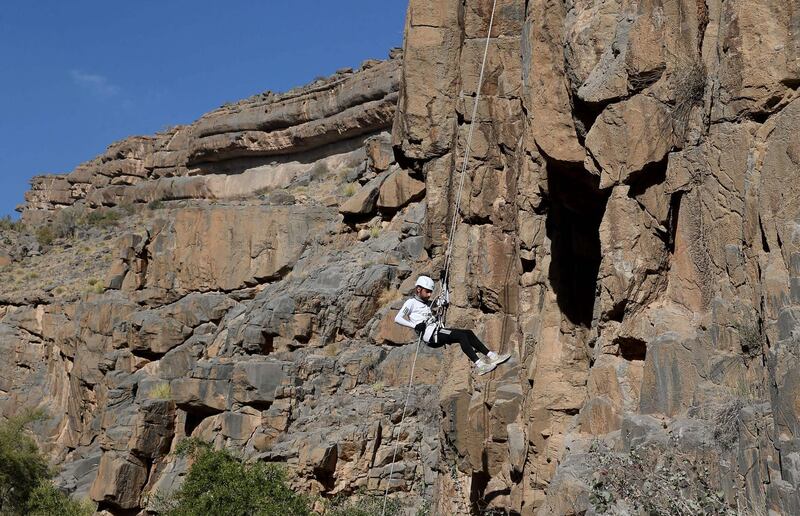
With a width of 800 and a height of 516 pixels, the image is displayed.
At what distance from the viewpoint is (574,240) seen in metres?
18.0

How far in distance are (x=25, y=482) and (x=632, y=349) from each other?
26455mm

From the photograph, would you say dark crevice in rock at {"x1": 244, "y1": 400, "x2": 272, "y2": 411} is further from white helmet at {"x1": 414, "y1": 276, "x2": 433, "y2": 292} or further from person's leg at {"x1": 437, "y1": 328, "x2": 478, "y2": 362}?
white helmet at {"x1": 414, "y1": 276, "x2": 433, "y2": 292}

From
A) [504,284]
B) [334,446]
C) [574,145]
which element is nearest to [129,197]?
[334,446]

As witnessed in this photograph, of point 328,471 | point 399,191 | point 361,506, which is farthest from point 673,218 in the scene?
point 399,191

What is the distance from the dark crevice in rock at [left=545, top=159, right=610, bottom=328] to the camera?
17.3 meters

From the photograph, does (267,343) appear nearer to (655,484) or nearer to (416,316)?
(416,316)

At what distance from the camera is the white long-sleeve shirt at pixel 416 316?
15680mm

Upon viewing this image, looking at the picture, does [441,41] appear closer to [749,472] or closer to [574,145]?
[574,145]

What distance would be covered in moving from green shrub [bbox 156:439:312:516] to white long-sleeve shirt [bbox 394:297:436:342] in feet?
22.8

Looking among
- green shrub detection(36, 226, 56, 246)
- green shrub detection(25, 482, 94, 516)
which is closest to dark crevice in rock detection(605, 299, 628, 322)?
green shrub detection(25, 482, 94, 516)

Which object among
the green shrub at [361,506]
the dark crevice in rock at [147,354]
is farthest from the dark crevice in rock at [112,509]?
the green shrub at [361,506]

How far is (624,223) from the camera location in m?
13.4

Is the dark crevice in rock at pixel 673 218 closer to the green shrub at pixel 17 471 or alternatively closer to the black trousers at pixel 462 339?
the black trousers at pixel 462 339

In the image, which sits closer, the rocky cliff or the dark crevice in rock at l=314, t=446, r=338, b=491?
the rocky cliff
